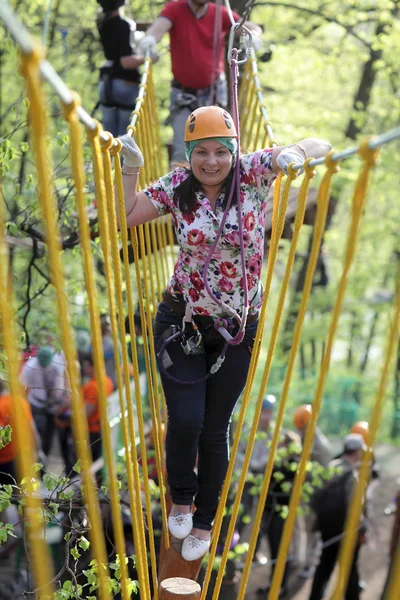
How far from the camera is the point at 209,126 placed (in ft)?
8.74

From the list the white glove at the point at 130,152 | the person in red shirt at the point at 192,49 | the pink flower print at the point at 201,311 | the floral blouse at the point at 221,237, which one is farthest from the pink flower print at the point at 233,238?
the person in red shirt at the point at 192,49

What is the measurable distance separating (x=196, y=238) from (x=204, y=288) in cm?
18

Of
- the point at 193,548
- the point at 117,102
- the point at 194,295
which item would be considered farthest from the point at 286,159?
the point at 117,102

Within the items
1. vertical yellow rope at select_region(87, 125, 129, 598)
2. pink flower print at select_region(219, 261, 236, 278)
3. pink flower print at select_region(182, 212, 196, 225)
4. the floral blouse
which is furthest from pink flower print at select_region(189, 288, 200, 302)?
vertical yellow rope at select_region(87, 125, 129, 598)

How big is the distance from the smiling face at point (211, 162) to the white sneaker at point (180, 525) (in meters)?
1.16

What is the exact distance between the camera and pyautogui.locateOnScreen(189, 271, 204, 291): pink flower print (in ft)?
9.11

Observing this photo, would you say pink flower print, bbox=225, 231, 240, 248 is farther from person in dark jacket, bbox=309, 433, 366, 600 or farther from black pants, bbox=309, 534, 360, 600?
black pants, bbox=309, 534, 360, 600

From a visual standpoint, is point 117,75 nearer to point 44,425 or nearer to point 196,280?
point 44,425

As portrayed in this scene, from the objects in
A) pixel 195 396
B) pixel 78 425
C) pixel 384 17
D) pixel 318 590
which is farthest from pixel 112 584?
pixel 384 17

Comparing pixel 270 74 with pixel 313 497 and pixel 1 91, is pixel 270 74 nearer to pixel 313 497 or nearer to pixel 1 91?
pixel 1 91

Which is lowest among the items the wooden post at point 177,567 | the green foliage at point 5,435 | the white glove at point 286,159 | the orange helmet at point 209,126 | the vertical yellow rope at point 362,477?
the wooden post at point 177,567

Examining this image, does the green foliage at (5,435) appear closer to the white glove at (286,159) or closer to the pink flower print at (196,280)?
the pink flower print at (196,280)

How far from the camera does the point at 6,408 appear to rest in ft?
16.8

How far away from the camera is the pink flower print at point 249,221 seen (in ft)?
8.84
